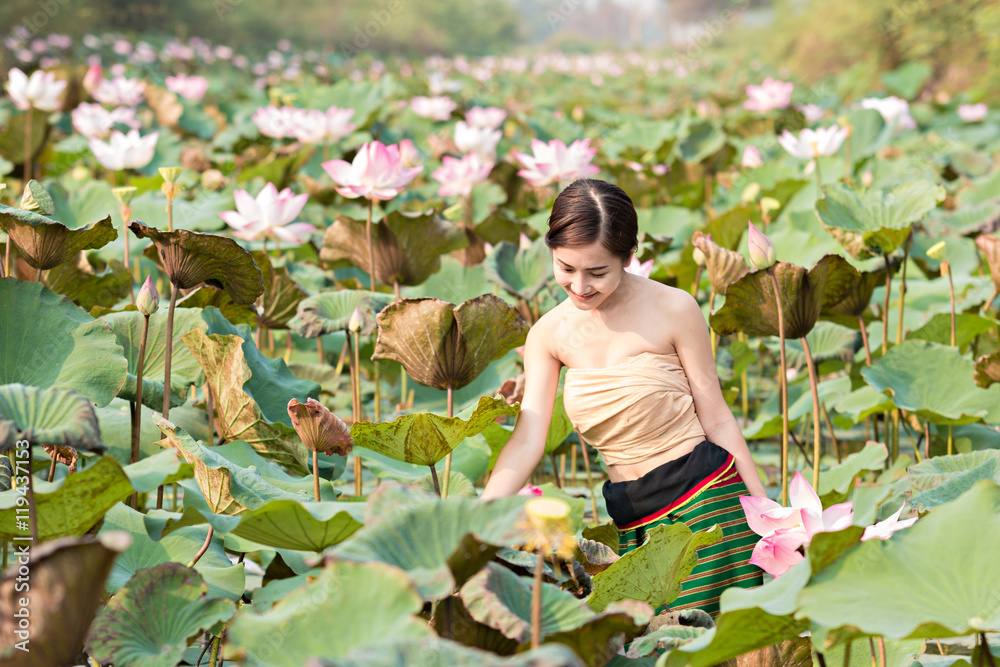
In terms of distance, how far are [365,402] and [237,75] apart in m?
8.28

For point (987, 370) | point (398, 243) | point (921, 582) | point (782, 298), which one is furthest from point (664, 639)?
point (398, 243)

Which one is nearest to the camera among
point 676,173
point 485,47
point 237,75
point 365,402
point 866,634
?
point 866,634

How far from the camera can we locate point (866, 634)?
3.15ft

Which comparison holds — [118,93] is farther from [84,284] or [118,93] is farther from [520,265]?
[520,265]

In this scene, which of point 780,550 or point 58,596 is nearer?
point 58,596

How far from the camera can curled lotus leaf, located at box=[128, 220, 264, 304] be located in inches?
58.6

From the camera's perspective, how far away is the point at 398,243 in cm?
239

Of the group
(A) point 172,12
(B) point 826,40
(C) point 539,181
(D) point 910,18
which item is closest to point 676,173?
(C) point 539,181

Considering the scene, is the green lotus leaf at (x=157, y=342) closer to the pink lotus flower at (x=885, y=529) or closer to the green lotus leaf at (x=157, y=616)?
the green lotus leaf at (x=157, y=616)

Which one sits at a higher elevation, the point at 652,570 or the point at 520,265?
the point at 520,265

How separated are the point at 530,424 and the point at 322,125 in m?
2.52

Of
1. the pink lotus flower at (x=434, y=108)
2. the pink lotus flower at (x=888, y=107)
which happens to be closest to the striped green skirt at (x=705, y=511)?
the pink lotus flower at (x=888, y=107)

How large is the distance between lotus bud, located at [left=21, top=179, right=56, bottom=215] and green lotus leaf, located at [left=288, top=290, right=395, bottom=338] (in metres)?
0.53

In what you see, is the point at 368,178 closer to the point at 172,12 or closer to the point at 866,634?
the point at 866,634
